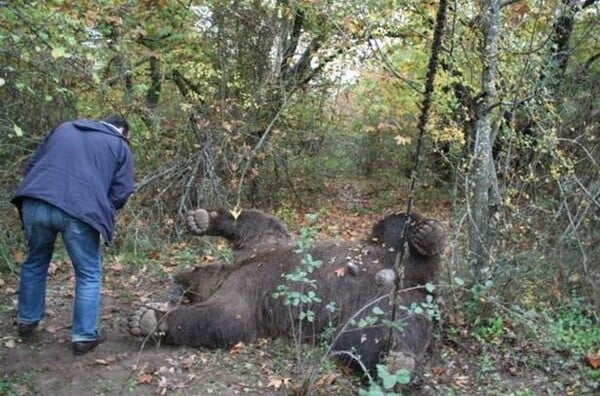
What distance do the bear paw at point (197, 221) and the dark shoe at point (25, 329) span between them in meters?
1.61

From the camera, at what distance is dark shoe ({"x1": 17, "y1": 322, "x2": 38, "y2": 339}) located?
5410 millimetres

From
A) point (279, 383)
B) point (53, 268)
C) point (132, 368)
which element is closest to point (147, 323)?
point (132, 368)

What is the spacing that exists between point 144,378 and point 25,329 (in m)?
1.28

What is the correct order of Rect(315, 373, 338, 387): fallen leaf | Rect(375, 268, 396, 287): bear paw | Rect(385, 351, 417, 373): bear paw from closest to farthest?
Rect(385, 351, 417, 373): bear paw, Rect(315, 373, 338, 387): fallen leaf, Rect(375, 268, 396, 287): bear paw

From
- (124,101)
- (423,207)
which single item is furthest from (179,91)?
(423,207)

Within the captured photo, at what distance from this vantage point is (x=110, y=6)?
7.98 m

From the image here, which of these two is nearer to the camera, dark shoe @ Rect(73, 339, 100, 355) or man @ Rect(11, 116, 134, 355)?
man @ Rect(11, 116, 134, 355)

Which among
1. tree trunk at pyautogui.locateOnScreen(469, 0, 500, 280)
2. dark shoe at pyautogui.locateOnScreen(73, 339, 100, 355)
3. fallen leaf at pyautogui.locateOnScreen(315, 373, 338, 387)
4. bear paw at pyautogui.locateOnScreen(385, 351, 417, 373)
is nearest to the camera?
bear paw at pyautogui.locateOnScreen(385, 351, 417, 373)

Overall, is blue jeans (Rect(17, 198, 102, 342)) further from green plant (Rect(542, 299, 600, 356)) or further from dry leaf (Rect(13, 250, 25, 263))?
green plant (Rect(542, 299, 600, 356))

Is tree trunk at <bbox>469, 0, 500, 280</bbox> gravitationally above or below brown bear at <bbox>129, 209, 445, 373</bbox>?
above

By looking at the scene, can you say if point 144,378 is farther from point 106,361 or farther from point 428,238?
point 428,238

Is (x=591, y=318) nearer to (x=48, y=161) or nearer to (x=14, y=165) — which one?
(x=48, y=161)

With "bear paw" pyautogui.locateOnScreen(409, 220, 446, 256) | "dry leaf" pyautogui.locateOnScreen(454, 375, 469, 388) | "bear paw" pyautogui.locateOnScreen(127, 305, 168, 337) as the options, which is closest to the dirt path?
"bear paw" pyautogui.locateOnScreen(127, 305, 168, 337)

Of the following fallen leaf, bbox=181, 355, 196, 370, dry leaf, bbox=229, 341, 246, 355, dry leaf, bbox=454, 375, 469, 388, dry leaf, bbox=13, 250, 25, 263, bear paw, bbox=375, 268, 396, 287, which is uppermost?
bear paw, bbox=375, 268, 396, 287
